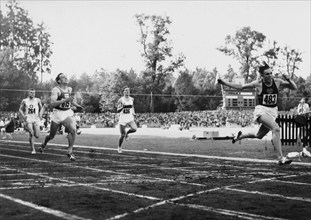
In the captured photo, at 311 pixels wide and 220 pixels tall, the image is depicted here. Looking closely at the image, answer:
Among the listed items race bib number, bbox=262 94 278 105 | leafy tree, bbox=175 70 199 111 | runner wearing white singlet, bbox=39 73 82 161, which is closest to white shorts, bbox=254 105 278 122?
race bib number, bbox=262 94 278 105

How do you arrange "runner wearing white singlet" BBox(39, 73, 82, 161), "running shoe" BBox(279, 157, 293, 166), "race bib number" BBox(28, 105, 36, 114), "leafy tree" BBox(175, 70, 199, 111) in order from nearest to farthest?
"running shoe" BBox(279, 157, 293, 166) < "runner wearing white singlet" BBox(39, 73, 82, 161) < "race bib number" BBox(28, 105, 36, 114) < "leafy tree" BBox(175, 70, 199, 111)

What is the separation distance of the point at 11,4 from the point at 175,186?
99.7 meters

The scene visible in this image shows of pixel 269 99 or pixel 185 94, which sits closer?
pixel 269 99

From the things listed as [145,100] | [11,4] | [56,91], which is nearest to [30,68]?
[11,4]

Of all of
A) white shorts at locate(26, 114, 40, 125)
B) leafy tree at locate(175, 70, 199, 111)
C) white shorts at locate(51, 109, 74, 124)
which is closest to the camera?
white shorts at locate(51, 109, 74, 124)

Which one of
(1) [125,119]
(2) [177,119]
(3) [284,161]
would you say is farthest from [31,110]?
(2) [177,119]

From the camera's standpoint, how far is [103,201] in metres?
6.89

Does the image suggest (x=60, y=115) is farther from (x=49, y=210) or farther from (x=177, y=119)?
(x=177, y=119)

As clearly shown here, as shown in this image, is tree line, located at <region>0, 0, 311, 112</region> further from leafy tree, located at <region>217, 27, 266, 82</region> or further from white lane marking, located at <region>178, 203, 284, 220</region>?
white lane marking, located at <region>178, 203, 284, 220</region>

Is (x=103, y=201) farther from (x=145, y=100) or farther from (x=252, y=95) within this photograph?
(x=252, y=95)

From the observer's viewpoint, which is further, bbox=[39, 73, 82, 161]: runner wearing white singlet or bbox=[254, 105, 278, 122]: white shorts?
bbox=[39, 73, 82, 161]: runner wearing white singlet

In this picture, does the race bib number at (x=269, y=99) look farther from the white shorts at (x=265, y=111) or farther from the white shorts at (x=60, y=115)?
the white shorts at (x=60, y=115)

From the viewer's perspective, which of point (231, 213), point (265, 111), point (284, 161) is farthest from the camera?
point (265, 111)

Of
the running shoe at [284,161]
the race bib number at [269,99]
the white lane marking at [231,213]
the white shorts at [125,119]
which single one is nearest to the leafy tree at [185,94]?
the white shorts at [125,119]
